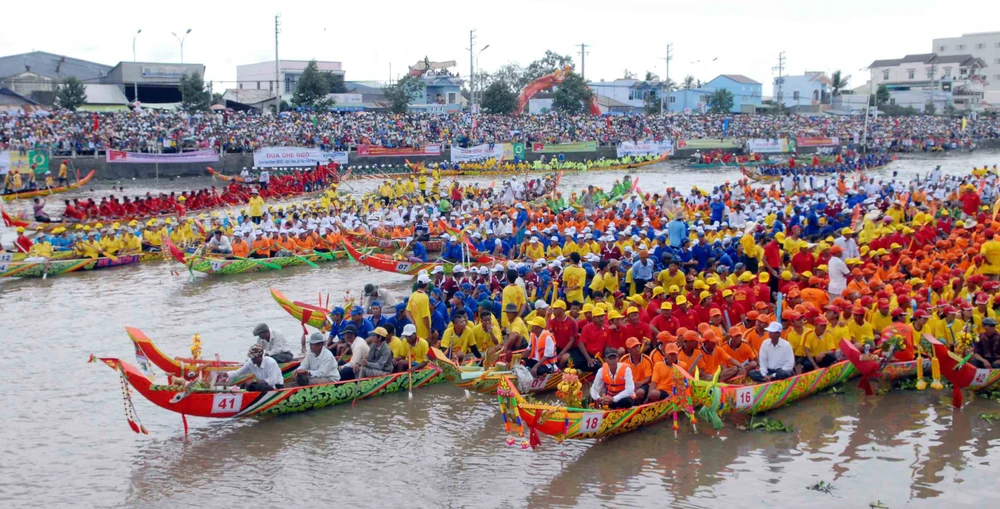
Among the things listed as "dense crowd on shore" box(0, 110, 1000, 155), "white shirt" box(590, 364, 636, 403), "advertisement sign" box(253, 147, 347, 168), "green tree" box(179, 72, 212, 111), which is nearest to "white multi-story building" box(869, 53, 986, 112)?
"dense crowd on shore" box(0, 110, 1000, 155)

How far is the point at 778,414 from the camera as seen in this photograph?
10.7m

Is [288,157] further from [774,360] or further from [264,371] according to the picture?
[774,360]

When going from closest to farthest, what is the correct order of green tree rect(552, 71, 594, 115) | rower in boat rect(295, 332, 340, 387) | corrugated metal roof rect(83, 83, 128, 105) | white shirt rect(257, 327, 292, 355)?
rower in boat rect(295, 332, 340, 387), white shirt rect(257, 327, 292, 355), corrugated metal roof rect(83, 83, 128, 105), green tree rect(552, 71, 594, 115)

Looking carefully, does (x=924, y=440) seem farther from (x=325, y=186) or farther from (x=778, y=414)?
(x=325, y=186)

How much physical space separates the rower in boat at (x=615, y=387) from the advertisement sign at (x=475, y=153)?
35009 millimetres

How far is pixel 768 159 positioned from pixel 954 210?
2795 cm

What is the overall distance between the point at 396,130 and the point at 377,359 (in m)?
36.9

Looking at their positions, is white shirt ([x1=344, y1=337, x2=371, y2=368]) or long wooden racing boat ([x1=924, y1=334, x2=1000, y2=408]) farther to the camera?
white shirt ([x1=344, y1=337, x2=371, y2=368])

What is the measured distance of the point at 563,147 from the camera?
157ft

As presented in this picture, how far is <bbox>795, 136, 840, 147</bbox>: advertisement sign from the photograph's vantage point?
53438 millimetres

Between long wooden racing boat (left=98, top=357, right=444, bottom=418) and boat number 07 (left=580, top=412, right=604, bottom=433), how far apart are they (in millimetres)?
2907

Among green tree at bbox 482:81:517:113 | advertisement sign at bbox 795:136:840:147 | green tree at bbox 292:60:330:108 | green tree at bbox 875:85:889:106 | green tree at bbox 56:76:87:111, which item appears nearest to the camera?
green tree at bbox 56:76:87:111

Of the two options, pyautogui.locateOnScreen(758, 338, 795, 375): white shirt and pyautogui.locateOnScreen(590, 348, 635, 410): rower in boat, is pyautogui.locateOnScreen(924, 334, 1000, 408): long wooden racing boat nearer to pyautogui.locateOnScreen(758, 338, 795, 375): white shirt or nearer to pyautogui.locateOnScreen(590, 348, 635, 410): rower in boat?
pyautogui.locateOnScreen(758, 338, 795, 375): white shirt

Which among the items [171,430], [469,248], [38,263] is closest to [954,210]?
[469,248]
